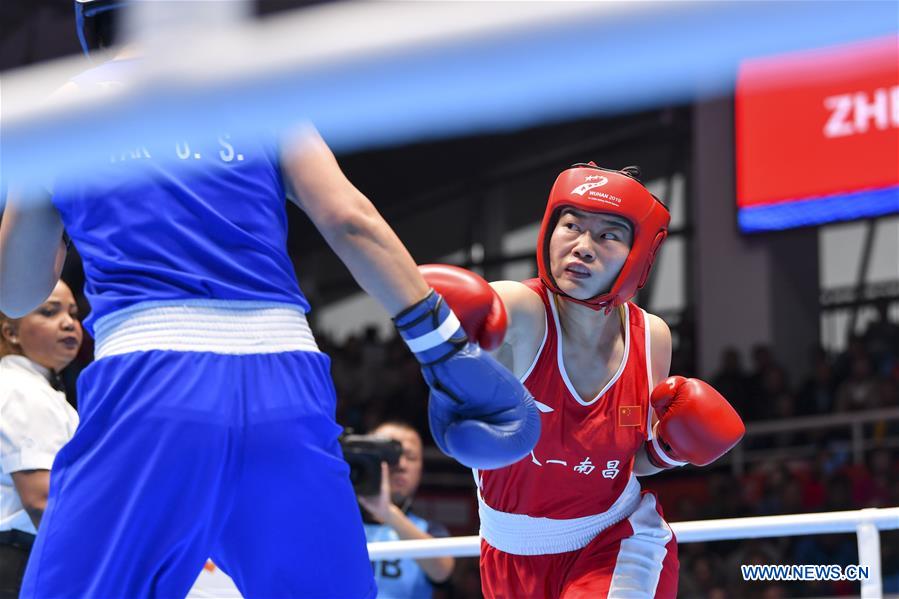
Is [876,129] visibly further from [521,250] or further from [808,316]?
[521,250]

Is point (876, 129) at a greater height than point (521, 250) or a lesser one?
greater

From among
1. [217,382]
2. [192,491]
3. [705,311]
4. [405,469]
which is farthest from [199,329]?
[705,311]

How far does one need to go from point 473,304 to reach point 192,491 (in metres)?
0.53

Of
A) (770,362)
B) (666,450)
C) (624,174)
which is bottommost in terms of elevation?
(770,362)

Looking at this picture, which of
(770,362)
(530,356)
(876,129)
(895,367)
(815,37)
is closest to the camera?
(815,37)

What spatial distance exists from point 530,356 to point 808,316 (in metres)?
7.76

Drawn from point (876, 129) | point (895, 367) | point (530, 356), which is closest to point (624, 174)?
point (530, 356)

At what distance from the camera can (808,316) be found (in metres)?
9.52

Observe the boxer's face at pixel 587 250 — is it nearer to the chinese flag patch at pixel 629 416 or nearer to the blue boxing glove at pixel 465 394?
the chinese flag patch at pixel 629 416

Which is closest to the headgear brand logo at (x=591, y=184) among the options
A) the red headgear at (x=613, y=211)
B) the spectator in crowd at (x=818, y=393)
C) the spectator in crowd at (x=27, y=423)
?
the red headgear at (x=613, y=211)

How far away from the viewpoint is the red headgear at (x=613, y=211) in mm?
2301

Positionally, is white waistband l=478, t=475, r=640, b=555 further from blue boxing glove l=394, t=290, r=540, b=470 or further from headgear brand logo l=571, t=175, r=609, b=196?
blue boxing glove l=394, t=290, r=540, b=470

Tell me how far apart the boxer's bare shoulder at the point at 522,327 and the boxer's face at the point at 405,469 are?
1897 millimetres

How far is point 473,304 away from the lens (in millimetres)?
1707
